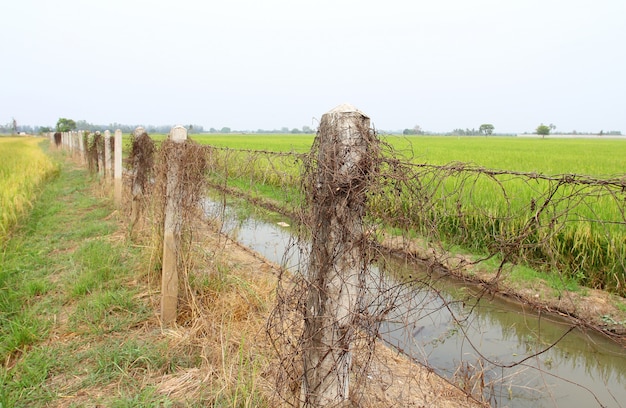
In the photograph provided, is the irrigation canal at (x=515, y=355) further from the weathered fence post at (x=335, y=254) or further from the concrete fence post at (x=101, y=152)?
the concrete fence post at (x=101, y=152)

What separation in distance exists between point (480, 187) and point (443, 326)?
4245 mm

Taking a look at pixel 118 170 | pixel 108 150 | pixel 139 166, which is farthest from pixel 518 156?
pixel 139 166

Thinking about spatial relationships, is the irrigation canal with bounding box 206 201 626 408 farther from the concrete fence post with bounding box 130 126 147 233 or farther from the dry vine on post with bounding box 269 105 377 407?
the concrete fence post with bounding box 130 126 147 233

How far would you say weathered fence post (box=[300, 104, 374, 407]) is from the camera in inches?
69.4

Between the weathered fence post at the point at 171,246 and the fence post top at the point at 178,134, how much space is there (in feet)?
0.63

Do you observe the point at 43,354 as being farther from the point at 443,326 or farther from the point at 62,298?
the point at 443,326

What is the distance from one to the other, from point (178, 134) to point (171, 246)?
3.15 feet

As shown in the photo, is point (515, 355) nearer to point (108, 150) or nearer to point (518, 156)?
point (108, 150)

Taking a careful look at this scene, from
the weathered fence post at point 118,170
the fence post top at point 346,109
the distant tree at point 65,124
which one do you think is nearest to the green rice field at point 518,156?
the fence post top at point 346,109

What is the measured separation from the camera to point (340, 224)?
5.87 ft

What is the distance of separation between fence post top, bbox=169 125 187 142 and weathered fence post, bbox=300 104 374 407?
1.99m

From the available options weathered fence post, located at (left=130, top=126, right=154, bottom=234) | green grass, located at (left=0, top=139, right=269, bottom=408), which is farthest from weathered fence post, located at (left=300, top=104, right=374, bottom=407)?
weathered fence post, located at (left=130, top=126, right=154, bottom=234)

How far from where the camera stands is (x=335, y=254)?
1816 millimetres

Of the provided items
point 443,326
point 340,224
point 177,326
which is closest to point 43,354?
point 177,326
